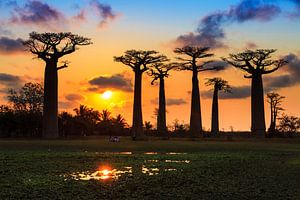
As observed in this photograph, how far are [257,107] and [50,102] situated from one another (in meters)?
23.8

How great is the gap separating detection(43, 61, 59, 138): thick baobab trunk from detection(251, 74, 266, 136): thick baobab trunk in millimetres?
22689

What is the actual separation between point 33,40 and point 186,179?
44271mm

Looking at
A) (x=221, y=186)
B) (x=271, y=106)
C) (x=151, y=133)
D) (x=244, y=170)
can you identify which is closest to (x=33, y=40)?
(x=151, y=133)

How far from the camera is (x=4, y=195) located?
10.9 m

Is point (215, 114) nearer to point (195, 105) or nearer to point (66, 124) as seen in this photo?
point (195, 105)

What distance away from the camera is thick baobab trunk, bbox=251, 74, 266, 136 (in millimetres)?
59188

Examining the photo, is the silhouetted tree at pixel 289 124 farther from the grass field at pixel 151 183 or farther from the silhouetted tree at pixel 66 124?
the grass field at pixel 151 183

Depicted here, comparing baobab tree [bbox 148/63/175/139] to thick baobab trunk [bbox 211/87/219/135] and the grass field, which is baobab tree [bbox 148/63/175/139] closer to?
thick baobab trunk [bbox 211/87/219/135]

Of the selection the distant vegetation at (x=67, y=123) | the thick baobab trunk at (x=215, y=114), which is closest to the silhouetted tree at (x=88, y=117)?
the distant vegetation at (x=67, y=123)

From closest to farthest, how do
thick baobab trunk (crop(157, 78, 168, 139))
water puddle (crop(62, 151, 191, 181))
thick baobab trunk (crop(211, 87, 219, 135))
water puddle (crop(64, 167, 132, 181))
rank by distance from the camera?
water puddle (crop(64, 167, 132, 181))
water puddle (crop(62, 151, 191, 181))
thick baobab trunk (crop(157, 78, 168, 139))
thick baobab trunk (crop(211, 87, 219, 135))

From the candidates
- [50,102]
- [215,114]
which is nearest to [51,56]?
[50,102]

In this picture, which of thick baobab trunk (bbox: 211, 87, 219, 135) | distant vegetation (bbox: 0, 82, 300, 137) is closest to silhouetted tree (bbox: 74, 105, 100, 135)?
distant vegetation (bbox: 0, 82, 300, 137)

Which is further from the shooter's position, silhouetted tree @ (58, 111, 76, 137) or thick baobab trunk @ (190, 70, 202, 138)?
silhouetted tree @ (58, 111, 76, 137)

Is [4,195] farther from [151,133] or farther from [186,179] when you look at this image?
[151,133]
